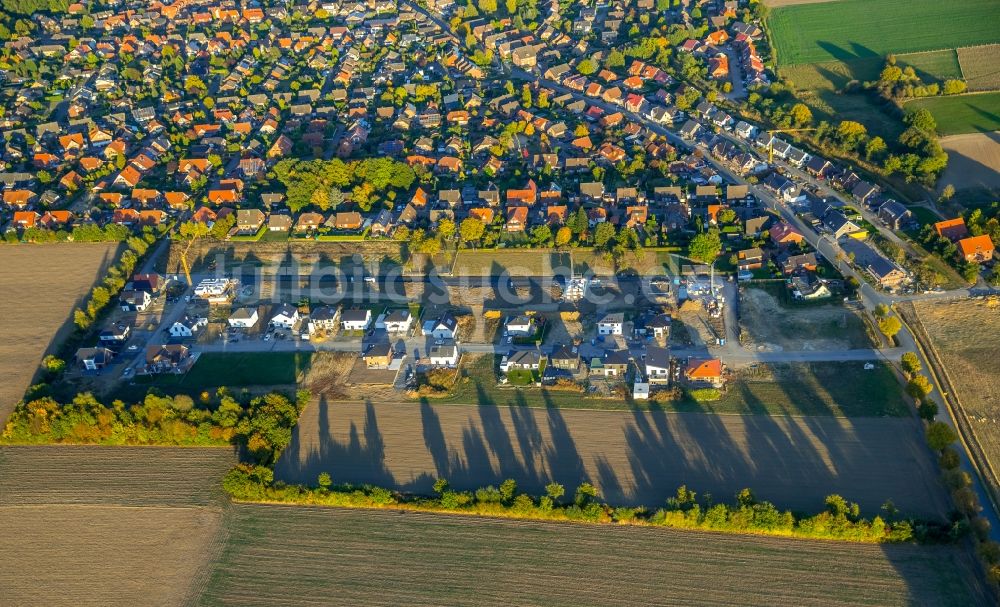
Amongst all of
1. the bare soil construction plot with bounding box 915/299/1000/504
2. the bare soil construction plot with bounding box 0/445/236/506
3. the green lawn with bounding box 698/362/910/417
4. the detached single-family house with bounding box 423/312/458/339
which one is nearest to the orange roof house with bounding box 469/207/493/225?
the detached single-family house with bounding box 423/312/458/339

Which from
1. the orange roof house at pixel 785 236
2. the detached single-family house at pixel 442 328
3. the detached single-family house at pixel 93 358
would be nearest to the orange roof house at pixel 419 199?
the detached single-family house at pixel 442 328

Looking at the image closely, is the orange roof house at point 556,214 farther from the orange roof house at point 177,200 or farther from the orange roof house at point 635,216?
the orange roof house at point 177,200

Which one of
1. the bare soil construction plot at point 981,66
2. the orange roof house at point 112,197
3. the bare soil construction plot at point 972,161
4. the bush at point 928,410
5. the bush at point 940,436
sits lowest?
the bush at point 940,436

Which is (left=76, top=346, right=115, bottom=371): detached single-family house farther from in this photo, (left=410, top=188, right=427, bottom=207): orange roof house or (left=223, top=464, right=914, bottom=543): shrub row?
(left=410, top=188, right=427, bottom=207): orange roof house

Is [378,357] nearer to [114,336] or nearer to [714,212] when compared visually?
[114,336]

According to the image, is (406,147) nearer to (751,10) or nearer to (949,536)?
(751,10)

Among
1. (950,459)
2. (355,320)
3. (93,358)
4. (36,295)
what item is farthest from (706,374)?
(36,295)
